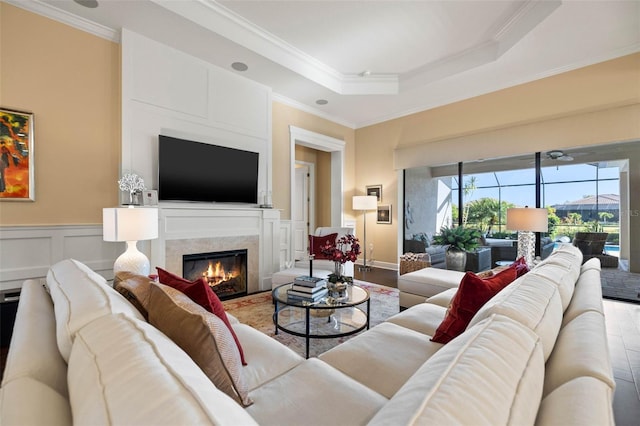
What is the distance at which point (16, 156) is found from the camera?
2703 millimetres

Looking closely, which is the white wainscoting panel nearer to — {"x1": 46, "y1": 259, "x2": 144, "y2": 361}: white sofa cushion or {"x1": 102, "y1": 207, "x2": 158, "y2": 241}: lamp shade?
{"x1": 102, "y1": 207, "x2": 158, "y2": 241}: lamp shade

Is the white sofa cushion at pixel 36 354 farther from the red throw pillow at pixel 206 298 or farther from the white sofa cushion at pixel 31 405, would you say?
the red throw pillow at pixel 206 298

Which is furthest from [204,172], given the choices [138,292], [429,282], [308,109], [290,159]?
[429,282]

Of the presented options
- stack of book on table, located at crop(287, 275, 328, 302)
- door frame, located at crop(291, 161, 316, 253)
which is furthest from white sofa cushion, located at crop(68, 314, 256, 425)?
door frame, located at crop(291, 161, 316, 253)

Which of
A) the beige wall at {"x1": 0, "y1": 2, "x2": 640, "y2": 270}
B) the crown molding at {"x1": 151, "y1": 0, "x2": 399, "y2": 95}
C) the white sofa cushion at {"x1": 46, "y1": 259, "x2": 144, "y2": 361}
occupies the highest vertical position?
the crown molding at {"x1": 151, "y1": 0, "x2": 399, "y2": 95}

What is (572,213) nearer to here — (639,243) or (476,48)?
(639,243)

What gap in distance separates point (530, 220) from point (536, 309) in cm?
270

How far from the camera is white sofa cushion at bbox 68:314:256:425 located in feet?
1.49

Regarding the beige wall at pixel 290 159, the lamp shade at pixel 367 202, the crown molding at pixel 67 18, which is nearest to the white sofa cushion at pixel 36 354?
the crown molding at pixel 67 18

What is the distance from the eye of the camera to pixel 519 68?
3.99 m

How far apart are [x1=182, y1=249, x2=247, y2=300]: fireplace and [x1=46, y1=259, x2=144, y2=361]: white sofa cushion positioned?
2493 mm

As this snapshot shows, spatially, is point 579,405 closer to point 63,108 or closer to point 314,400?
point 314,400

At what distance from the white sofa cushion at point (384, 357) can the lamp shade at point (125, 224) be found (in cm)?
182

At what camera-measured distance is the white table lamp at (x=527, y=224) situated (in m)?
3.03
